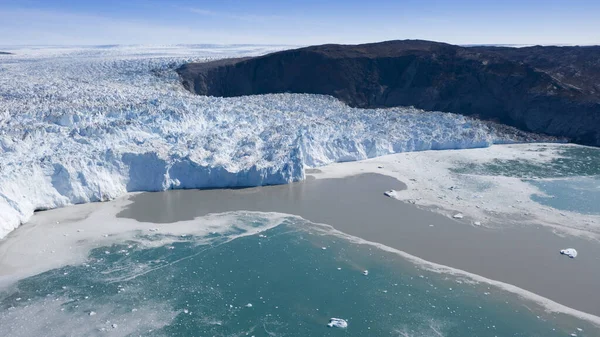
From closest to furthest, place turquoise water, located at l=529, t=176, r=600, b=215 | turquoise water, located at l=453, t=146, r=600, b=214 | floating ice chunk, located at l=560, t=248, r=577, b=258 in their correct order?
floating ice chunk, located at l=560, t=248, r=577, b=258, turquoise water, located at l=529, t=176, r=600, b=215, turquoise water, located at l=453, t=146, r=600, b=214

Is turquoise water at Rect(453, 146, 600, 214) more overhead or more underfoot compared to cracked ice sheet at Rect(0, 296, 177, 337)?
more overhead

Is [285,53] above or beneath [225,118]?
above

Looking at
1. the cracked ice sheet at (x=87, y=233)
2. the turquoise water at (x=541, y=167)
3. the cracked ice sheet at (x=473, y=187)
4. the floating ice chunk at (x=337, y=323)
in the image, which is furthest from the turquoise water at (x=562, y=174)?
the floating ice chunk at (x=337, y=323)

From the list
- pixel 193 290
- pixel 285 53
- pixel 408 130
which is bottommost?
pixel 193 290

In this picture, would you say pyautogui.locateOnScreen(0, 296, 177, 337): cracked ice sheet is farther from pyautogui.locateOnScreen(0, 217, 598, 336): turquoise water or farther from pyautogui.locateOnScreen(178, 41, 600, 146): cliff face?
pyautogui.locateOnScreen(178, 41, 600, 146): cliff face

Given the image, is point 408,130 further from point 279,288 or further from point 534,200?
point 279,288

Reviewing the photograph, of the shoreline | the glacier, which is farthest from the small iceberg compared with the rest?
the glacier

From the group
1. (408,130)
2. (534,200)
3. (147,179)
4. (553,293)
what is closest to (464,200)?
(534,200)
